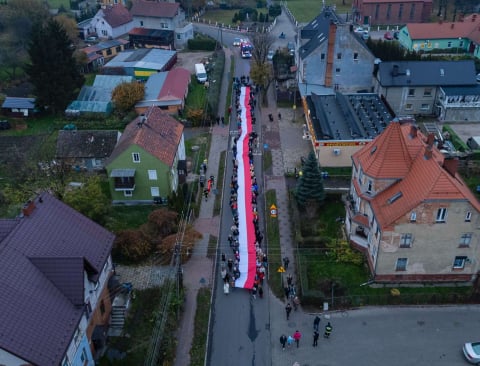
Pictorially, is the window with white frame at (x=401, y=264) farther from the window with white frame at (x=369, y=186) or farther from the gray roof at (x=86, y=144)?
the gray roof at (x=86, y=144)

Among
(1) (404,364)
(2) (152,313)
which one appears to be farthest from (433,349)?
(2) (152,313)

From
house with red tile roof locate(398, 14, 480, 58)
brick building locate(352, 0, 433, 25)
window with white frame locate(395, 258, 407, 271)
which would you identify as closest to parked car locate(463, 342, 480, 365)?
window with white frame locate(395, 258, 407, 271)

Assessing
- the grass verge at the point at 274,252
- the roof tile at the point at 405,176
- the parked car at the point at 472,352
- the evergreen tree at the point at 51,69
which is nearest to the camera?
the parked car at the point at 472,352

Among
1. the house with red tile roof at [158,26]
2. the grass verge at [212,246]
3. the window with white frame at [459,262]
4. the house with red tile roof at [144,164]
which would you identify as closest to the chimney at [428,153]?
the window with white frame at [459,262]

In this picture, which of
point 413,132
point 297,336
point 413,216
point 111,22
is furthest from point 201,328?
point 111,22

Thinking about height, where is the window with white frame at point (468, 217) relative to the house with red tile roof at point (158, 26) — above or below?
above

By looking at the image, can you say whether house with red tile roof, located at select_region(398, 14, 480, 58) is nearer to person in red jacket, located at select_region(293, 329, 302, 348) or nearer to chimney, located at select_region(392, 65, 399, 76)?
chimney, located at select_region(392, 65, 399, 76)

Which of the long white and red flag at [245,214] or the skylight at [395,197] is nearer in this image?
the skylight at [395,197]
